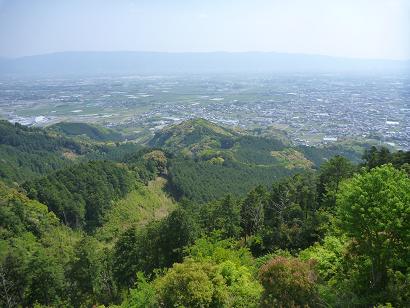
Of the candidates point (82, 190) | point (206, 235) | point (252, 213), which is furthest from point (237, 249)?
point (82, 190)

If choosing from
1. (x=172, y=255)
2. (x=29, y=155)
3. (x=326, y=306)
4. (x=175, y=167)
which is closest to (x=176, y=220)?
(x=172, y=255)

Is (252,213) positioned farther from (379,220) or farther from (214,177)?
(214,177)

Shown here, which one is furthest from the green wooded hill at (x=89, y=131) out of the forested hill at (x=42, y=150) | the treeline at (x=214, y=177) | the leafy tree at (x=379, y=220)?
the leafy tree at (x=379, y=220)

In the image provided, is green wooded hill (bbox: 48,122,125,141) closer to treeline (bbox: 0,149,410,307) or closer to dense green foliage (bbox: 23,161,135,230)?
dense green foliage (bbox: 23,161,135,230)

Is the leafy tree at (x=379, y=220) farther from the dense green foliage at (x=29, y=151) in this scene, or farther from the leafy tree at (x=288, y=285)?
the dense green foliage at (x=29, y=151)

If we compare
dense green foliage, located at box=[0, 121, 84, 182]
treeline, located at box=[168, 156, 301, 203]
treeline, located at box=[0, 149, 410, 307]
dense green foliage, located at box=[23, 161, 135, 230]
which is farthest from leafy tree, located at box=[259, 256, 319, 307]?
dense green foliage, located at box=[0, 121, 84, 182]

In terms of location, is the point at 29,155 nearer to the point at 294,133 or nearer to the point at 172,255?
the point at 172,255

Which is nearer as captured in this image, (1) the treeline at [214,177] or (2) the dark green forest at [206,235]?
(2) the dark green forest at [206,235]
